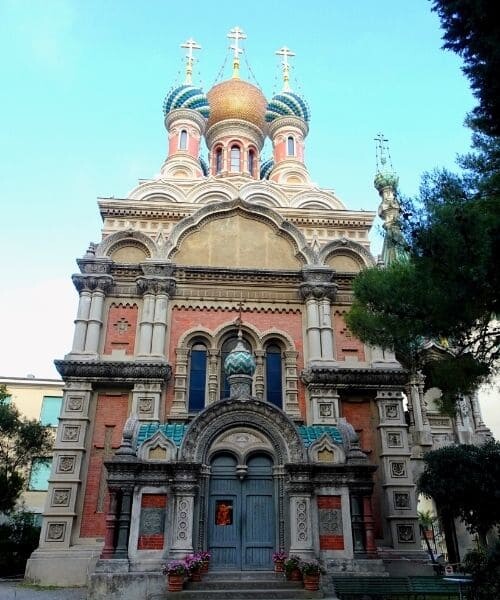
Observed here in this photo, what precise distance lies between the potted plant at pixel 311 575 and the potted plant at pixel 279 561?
0.52 metres

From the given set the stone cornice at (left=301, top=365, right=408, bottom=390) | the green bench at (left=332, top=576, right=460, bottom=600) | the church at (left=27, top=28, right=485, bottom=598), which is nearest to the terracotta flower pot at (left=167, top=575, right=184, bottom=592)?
the church at (left=27, top=28, right=485, bottom=598)

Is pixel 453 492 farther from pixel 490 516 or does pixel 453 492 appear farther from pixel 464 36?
pixel 464 36

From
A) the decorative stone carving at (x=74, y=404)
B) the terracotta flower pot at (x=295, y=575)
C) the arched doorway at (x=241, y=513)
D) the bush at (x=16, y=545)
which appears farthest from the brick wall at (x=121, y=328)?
the terracotta flower pot at (x=295, y=575)

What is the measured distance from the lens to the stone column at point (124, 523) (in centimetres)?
1125

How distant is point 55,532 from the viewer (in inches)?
544

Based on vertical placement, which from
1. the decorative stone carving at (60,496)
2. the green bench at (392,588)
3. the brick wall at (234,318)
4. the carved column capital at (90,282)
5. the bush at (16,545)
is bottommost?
the green bench at (392,588)

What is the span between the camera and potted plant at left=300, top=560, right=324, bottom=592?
10.8 meters

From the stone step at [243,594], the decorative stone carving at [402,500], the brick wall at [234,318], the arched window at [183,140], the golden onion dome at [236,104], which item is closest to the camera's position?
the stone step at [243,594]

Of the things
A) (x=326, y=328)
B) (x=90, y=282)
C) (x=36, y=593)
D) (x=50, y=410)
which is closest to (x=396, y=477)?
(x=326, y=328)

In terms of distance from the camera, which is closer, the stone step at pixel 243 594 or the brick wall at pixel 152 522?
the stone step at pixel 243 594

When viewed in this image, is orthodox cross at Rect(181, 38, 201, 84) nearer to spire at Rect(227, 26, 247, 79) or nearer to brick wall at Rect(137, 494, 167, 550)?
spire at Rect(227, 26, 247, 79)

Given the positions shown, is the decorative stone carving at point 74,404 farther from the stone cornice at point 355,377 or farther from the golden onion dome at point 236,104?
the golden onion dome at point 236,104

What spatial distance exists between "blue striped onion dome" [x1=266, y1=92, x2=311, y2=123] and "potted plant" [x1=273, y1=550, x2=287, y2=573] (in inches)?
925

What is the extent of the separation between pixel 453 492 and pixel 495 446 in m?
1.83
